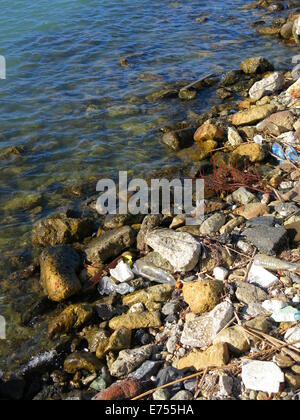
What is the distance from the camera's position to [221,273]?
5293 millimetres

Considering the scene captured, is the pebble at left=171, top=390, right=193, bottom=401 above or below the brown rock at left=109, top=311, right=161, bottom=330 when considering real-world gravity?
above

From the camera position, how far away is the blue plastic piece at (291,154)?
294 inches

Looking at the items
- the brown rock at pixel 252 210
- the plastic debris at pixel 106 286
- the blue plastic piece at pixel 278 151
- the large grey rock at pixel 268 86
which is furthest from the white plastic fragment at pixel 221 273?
the large grey rock at pixel 268 86

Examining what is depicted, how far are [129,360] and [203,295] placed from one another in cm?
105

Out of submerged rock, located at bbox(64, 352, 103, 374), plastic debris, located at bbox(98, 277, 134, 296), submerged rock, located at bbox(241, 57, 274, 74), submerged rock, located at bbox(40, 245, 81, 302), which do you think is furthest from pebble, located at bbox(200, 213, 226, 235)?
submerged rock, located at bbox(241, 57, 274, 74)

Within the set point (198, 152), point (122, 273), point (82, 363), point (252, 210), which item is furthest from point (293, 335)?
point (198, 152)

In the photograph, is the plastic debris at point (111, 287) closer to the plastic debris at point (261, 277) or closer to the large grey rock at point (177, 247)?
the large grey rock at point (177, 247)

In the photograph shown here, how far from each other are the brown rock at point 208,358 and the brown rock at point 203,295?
1.93ft

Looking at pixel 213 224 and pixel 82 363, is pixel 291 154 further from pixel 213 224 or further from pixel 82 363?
pixel 82 363

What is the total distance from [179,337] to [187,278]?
0.90m

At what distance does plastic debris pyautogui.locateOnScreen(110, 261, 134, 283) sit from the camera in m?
5.76

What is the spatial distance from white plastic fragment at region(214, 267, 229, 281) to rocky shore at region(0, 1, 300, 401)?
0.01 meters

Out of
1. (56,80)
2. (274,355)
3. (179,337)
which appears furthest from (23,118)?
(274,355)

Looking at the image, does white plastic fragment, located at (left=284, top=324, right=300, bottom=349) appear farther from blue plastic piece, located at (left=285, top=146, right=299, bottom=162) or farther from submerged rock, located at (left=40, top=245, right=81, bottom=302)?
blue plastic piece, located at (left=285, top=146, right=299, bottom=162)
